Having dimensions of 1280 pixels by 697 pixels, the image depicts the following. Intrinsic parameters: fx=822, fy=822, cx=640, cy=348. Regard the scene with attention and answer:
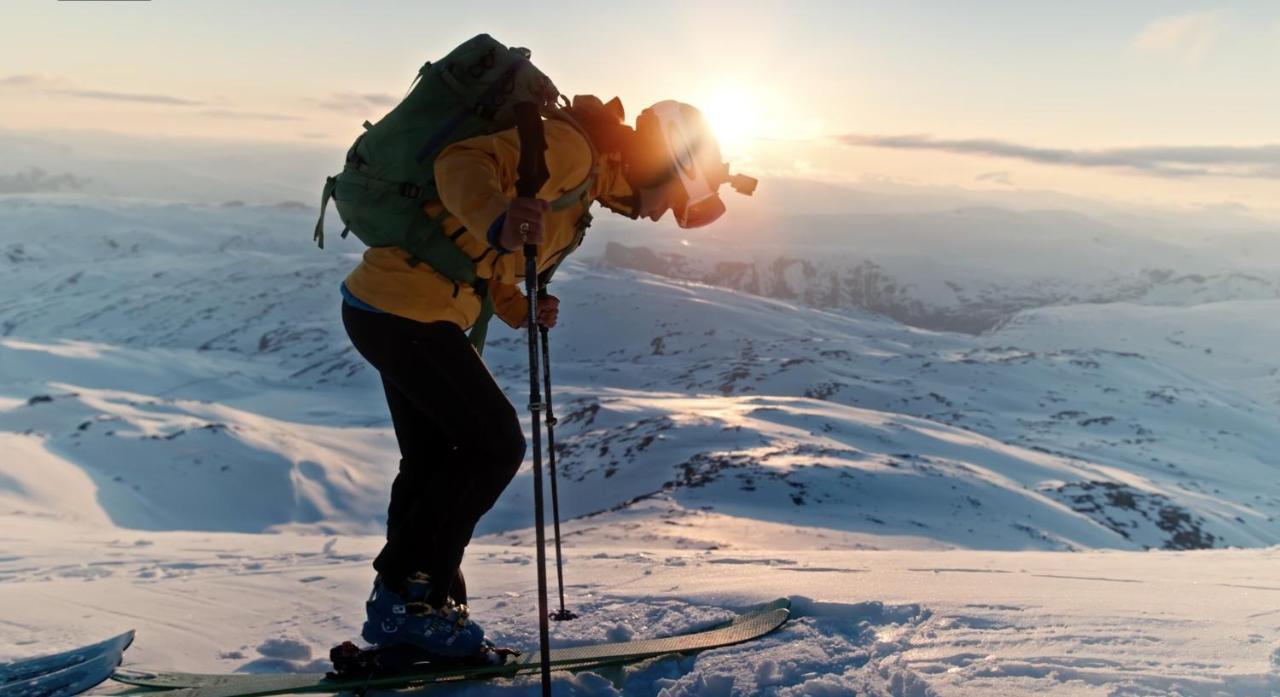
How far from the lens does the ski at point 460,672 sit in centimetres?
472

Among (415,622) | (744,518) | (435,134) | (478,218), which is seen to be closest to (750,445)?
(744,518)

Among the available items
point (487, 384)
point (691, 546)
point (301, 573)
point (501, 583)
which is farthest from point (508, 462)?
point (691, 546)

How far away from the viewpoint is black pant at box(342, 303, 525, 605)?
435 cm

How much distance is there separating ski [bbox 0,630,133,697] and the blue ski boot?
1.69 metres

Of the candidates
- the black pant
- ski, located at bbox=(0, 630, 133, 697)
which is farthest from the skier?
ski, located at bbox=(0, 630, 133, 697)

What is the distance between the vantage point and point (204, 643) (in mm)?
6168

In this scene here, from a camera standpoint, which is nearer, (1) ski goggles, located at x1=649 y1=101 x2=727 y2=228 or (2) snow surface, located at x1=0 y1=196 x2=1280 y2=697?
(1) ski goggles, located at x1=649 y1=101 x2=727 y2=228

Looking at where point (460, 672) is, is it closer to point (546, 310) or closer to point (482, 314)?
point (482, 314)

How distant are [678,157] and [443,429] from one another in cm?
199

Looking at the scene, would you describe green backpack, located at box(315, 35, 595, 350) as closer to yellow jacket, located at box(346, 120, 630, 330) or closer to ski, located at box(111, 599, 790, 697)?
yellow jacket, located at box(346, 120, 630, 330)

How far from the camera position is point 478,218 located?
373cm

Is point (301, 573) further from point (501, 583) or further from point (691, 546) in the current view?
point (691, 546)

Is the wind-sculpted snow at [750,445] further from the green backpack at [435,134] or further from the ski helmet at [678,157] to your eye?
the green backpack at [435,134]

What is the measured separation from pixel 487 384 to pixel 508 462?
448mm
